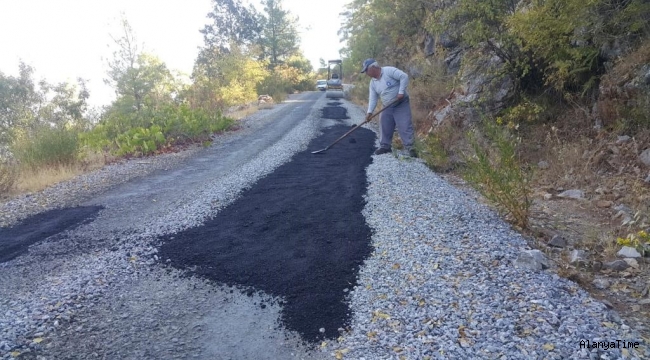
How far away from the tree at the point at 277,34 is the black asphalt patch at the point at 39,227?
45.0 m

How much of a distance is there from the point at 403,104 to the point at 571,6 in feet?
10.2

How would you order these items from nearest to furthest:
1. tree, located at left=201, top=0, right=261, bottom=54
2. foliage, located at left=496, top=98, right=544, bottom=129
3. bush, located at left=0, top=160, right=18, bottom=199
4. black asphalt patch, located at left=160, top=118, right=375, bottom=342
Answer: black asphalt patch, located at left=160, top=118, right=375, bottom=342 → foliage, located at left=496, top=98, right=544, bottom=129 → bush, located at left=0, top=160, right=18, bottom=199 → tree, located at left=201, top=0, right=261, bottom=54

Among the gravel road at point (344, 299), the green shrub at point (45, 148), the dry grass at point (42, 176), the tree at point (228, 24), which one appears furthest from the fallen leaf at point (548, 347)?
the tree at point (228, 24)

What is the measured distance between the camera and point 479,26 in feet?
24.1

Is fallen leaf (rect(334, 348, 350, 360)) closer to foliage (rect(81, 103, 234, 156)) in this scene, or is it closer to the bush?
the bush

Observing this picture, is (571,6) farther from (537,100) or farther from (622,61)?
(537,100)

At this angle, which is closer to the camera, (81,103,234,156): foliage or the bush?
the bush

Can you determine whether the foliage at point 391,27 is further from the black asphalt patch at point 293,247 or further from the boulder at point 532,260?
the boulder at point 532,260

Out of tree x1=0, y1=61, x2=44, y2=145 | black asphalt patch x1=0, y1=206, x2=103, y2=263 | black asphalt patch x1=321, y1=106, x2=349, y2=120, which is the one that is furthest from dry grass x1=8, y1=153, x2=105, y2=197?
tree x1=0, y1=61, x2=44, y2=145

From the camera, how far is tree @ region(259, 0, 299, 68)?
49.7 metres

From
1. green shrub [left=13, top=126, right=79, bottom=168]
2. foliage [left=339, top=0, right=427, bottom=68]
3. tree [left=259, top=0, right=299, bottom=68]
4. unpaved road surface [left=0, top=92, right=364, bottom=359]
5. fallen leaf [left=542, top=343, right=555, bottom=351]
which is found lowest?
unpaved road surface [left=0, top=92, right=364, bottom=359]

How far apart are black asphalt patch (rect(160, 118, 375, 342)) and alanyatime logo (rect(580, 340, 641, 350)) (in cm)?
141

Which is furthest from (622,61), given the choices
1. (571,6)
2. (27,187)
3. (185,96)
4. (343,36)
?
(343,36)

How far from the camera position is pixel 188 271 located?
12.2 feet
